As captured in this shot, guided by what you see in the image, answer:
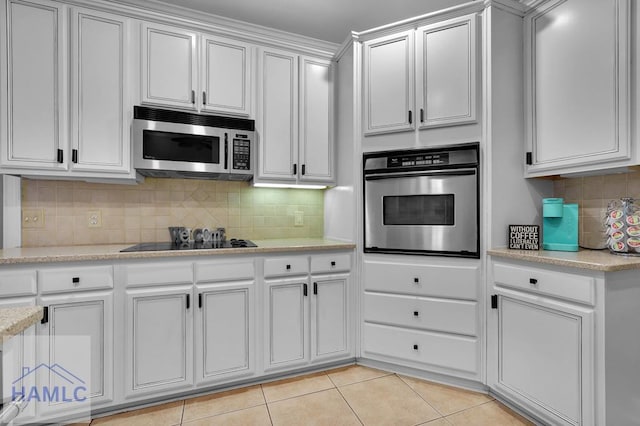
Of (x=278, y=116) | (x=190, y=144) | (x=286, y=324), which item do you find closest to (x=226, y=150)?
(x=190, y=144)

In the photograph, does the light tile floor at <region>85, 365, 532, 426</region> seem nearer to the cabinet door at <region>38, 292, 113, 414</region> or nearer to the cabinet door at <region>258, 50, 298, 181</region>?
the cabinet door at <region>38, 292, 113, 414</region>

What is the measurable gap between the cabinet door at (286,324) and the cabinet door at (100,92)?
1329mm

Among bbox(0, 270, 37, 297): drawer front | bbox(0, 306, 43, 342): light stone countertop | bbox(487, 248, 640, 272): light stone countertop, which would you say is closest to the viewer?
bbox(0, 306, 43, 342): light stone countertop

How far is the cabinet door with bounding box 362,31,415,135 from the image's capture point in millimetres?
2303

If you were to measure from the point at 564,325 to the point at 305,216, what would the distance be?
6.51 ft

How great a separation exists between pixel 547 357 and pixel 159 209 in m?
2.66

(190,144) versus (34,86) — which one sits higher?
(34,86)

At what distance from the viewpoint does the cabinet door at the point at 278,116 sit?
2.49 m

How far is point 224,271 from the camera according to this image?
2.08 meters

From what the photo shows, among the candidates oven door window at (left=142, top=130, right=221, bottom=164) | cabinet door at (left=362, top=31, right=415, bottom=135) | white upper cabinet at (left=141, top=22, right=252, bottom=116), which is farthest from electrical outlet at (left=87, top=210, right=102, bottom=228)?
cabinet door at (left=362, top=31, right=415, bottom=135)

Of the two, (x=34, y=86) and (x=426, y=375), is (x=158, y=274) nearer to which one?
(x=34, y=86)

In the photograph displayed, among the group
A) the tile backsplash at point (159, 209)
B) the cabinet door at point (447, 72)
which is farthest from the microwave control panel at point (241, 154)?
the cabinet door at point (447, 72)

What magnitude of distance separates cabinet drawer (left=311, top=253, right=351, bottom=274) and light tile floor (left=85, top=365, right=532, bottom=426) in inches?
29.9

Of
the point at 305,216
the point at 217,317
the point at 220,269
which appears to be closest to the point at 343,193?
the point at 305,216
